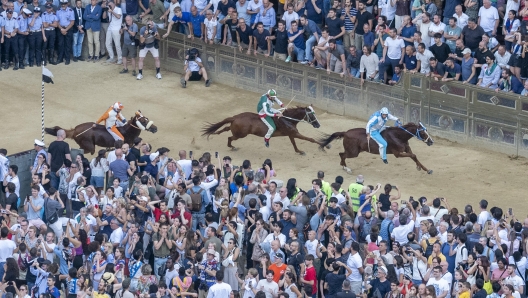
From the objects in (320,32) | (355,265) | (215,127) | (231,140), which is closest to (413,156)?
(231,140)

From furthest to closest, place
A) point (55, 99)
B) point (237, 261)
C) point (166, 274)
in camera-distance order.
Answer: point (55, 99) < point (237, 261) < point (166, 274)

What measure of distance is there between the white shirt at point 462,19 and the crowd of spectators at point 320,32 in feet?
0.09

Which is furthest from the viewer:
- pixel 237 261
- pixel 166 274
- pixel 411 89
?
pixel 411 89

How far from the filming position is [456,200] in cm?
2823

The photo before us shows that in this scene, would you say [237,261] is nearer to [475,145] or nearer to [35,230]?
[35,230]

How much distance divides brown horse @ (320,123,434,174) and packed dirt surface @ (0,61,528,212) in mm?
531

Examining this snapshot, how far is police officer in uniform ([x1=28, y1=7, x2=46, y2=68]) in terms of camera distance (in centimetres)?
3603

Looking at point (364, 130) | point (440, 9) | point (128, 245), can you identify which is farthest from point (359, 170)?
point (128, 245)

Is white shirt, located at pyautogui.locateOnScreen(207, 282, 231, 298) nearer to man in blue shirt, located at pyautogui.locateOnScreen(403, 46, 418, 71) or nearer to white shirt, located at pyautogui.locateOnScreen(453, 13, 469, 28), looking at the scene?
man in blue shirt, located at pyautogui.locateOnScreen(403, 46, 418, 71)

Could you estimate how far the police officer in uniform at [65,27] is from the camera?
120 ft

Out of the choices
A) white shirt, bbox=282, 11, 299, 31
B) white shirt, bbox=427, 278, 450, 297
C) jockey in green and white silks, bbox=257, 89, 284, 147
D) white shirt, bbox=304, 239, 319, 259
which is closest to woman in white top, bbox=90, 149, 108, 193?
jockey in green and white silks, bbox=257, 89, 284, 147

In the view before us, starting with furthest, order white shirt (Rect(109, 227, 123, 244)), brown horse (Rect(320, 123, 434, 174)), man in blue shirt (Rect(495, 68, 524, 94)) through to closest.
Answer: man in blue shirt (Rect(495, 68, 524, 94)), brown horse (Rect(320, 123, 434, 174)), white shirt (Rect(109, 227, 123, 244))

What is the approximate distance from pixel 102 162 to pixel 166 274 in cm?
555

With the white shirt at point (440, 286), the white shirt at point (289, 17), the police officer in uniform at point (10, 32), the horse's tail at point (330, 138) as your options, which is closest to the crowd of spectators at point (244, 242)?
the white shirt at point (440, 286)
